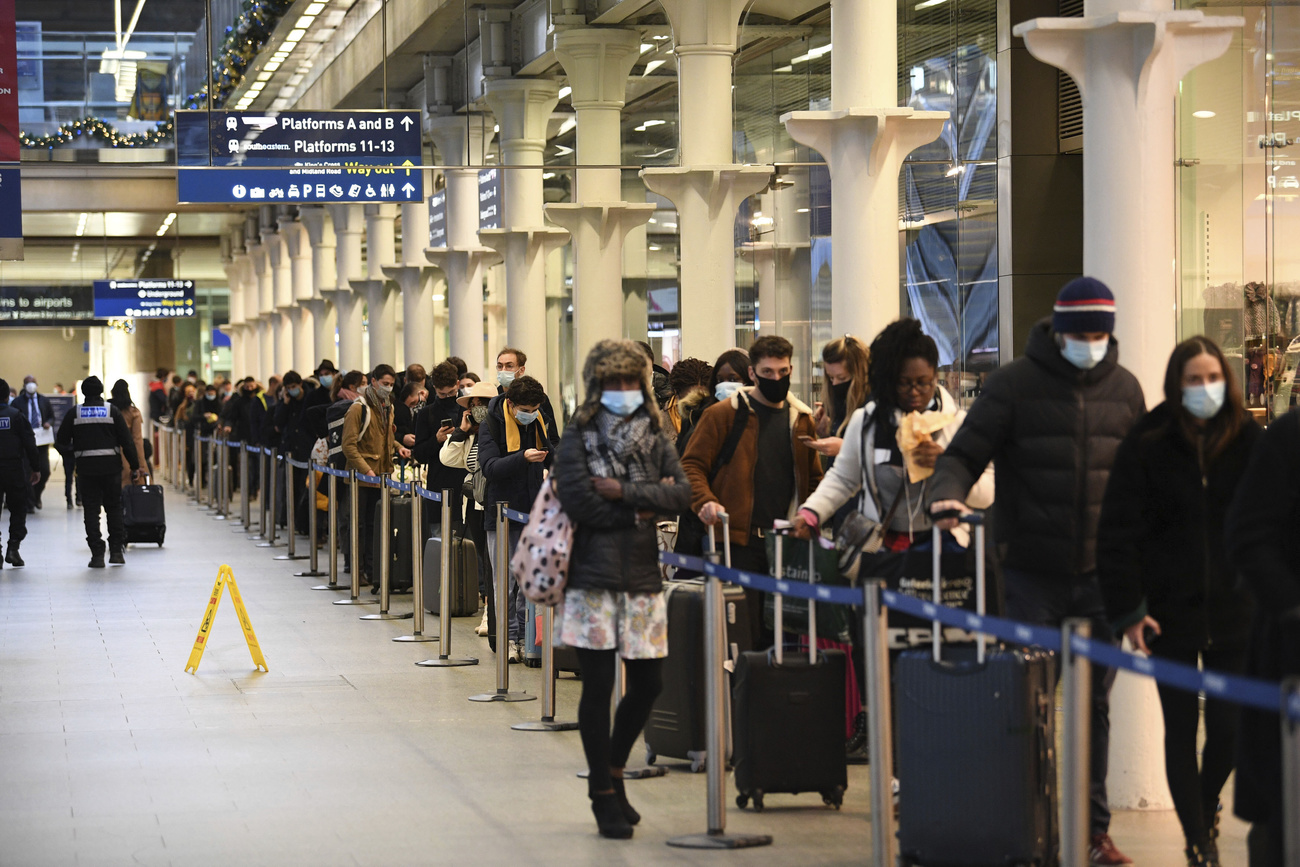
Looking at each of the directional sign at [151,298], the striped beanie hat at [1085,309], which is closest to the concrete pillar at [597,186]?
the striped beanie hat at [1085,309]

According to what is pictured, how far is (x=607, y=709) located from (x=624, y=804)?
1.24ft

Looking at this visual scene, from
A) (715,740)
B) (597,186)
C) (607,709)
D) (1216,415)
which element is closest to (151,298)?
(597,186)

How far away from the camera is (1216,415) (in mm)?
5266

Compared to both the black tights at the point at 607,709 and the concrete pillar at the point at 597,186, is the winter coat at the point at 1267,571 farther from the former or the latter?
the concrete pillar at the point at 597,186

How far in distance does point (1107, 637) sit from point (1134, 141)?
7.38 ft

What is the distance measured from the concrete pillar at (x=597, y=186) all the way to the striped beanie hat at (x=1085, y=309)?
14.5 m

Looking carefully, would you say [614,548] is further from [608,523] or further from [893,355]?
[893,355]

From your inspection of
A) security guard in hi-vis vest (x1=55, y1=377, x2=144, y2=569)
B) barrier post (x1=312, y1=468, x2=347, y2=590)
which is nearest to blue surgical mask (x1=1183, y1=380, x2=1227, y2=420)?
barrier post (x1=312, y1=468, x2=347, y2=590)

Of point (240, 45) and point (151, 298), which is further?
point (151, 298)

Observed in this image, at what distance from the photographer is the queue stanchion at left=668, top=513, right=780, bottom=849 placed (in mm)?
6254

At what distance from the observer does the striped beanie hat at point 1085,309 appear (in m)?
5.64

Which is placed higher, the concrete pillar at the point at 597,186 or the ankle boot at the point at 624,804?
the concrete pillar at the point at 597,186

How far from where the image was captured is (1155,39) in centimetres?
689

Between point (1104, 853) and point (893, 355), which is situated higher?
point (893, 355)
